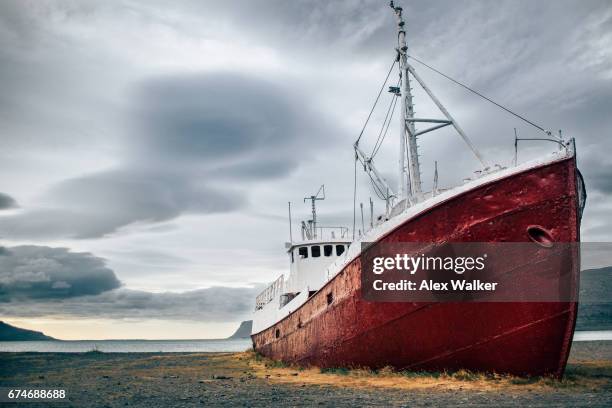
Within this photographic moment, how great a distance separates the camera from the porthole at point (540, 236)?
12.0m

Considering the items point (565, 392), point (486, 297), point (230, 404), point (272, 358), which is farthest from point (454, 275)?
point (272, 358)

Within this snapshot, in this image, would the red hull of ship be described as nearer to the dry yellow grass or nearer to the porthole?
the porthole

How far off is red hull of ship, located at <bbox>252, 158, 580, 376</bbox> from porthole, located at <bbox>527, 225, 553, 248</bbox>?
0.35ft

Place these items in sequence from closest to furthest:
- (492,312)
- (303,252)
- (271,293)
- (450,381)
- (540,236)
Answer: (540,236) → (492,312) → (450,381) → (303,252) → (271,293)

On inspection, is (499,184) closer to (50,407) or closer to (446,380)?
(446,380)

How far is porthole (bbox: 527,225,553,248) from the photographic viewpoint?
1205cm

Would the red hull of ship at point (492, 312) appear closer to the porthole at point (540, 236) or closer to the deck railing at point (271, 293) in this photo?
the porthole at point (540, 236)

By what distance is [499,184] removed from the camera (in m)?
12.3

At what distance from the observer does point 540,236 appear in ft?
39.9

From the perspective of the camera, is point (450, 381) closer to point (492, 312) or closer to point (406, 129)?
point (492, 312)

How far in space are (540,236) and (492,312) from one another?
2.28m

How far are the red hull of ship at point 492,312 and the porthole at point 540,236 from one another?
11cm

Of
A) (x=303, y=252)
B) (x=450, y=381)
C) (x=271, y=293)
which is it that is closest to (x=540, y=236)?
(x=450, y=381)

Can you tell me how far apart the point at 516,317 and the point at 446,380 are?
8.07ft
